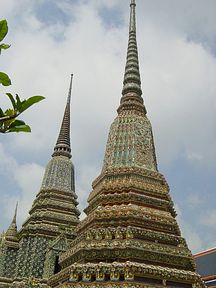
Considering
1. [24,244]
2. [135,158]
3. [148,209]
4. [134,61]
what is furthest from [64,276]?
[134,61]

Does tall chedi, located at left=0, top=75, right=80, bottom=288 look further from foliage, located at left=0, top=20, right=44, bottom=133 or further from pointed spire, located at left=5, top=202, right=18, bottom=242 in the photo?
foliage, located at left=0, top=20, right=44, bottom=133

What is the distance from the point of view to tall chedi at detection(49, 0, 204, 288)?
12312 millimetres

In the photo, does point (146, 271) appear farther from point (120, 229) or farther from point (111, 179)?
point (111, 179)

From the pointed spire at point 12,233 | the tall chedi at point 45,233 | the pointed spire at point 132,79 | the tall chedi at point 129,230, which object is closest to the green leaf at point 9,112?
the tall chedi at point 129,230

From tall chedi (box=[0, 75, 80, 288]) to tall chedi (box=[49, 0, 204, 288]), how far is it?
441cm

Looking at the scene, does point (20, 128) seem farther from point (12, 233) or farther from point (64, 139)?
point (64, 139)

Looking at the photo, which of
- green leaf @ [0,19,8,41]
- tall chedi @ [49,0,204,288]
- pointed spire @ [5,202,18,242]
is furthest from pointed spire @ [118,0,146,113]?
green leaf @ [0,19,8,41]

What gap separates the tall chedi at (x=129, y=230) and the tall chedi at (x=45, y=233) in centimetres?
441

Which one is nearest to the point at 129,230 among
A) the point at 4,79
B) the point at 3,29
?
the point at 4,79

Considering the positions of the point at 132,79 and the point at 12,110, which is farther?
the point at 132,79

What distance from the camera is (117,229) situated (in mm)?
13391

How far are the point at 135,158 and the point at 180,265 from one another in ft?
16.6

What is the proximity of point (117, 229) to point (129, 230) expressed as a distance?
1.53 feet

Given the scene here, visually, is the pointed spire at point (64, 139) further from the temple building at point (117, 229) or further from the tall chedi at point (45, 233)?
the temple building at point (117, 229)
